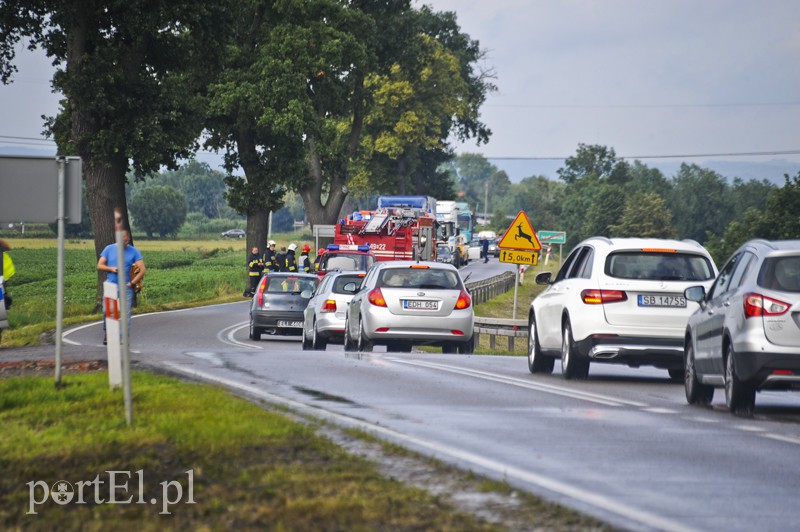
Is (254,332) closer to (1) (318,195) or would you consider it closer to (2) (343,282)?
(2) (343,282)

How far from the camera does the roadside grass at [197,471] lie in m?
6.89

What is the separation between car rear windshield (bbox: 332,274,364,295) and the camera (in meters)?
26.6

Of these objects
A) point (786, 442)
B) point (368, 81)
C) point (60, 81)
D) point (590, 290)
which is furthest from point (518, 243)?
point (368, 81)

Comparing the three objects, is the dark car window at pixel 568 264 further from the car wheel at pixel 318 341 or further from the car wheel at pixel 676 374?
the car wheel at pixel 318 341

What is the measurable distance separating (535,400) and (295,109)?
3578cm

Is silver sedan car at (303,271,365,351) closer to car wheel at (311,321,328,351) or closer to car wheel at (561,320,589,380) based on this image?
car wheel at (311,321,328,351)

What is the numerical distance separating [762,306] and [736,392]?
0.89 metres

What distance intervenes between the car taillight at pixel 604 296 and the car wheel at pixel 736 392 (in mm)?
3558

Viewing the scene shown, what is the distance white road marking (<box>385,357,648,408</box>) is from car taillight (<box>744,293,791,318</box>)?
5.40 feet

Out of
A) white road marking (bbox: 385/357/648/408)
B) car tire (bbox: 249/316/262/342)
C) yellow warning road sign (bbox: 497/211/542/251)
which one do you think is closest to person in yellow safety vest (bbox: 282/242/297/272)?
car tire (bbox: 249/316/262/342)

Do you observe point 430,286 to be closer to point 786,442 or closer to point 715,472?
point 786,442

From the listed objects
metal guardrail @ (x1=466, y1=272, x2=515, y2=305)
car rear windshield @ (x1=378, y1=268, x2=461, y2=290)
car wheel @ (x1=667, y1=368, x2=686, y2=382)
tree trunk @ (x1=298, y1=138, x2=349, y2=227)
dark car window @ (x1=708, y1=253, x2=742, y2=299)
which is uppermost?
tree trunk @ (x1=298, y1=138, x2=349, y2=227)

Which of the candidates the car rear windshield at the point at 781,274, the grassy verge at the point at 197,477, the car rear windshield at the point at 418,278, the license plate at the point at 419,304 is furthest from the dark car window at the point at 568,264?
the grassy verge at the point at 197,477

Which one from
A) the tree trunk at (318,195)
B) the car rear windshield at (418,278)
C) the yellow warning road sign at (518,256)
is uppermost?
the tree trunk at (318,195)
